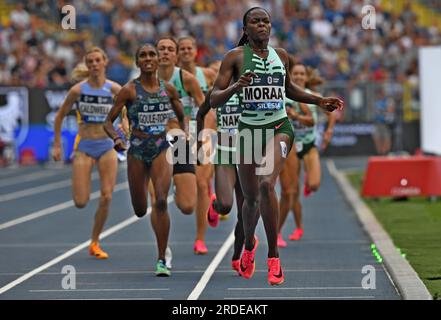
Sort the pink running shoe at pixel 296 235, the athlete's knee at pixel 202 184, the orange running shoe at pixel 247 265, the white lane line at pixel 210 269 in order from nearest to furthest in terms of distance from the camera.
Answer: the white lane line at pixel 210 269 < the orange running shoe at pixel 247 265 < the athlete's knee at pixel 202 184 < the pink running shoe at pixel 296 235

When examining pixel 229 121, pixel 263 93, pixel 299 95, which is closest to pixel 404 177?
pixel 229 121

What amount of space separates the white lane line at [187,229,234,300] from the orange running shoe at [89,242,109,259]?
1272 millimetres

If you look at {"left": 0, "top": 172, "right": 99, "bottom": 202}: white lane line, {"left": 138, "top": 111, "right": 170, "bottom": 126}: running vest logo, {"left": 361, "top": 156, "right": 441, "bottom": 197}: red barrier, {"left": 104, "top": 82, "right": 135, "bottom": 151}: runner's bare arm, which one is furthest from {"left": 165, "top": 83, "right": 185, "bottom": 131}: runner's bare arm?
{"left": 0, "top": 172, "right": 99, "bottom": 202}: white lane line

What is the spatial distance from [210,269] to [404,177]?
1060cm

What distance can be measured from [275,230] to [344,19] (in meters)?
29.4

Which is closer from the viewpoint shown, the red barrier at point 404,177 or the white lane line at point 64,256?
the white lane line at point 64,256

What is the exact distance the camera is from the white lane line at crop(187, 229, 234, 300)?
11.9 m

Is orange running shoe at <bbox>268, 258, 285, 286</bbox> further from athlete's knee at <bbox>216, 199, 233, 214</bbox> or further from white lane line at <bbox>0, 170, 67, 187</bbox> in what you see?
white lane line at <bbox>0, 170, 67, 187</bbox>

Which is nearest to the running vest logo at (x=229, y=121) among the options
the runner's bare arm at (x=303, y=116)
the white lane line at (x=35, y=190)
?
the runner's bare arm at (x=303, y=116)

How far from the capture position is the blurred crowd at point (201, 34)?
3828cm

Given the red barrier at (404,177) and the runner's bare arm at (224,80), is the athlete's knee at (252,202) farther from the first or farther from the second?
the red barrier at (404,177)

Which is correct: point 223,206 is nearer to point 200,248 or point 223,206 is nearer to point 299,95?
point 299,95

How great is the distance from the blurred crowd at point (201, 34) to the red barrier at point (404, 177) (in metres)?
13.4
